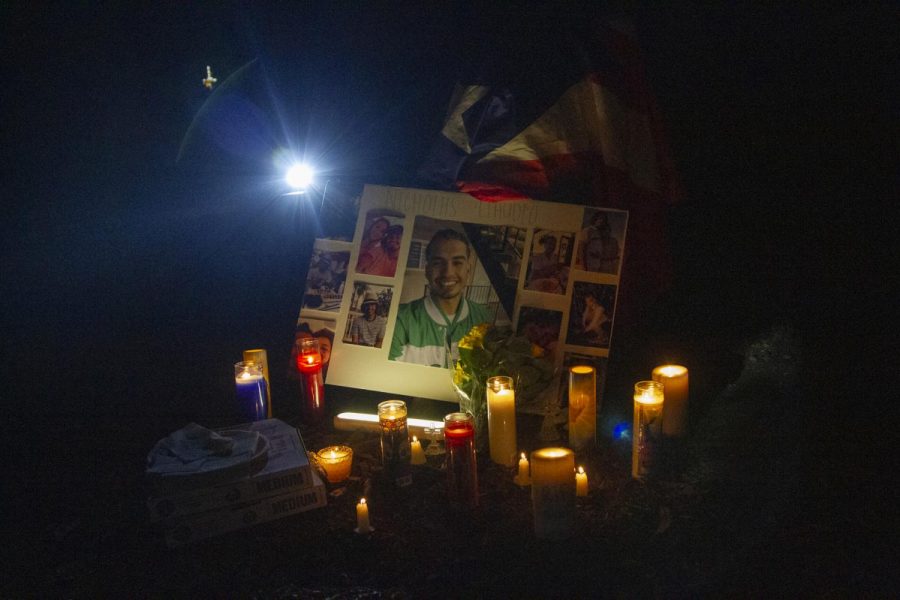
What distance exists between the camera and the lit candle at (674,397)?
7.76 ft

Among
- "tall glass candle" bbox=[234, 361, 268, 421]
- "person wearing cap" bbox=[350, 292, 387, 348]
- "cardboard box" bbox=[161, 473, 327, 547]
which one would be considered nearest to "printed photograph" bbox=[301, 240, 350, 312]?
"person wearing cap" bbox=[350, 292, 387, 348]

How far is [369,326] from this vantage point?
2.98 m

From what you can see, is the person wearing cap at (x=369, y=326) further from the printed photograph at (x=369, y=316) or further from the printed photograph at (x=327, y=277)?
the printed photograph at (x=327, y=277)

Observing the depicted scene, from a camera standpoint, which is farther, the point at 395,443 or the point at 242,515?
the point at 395,443

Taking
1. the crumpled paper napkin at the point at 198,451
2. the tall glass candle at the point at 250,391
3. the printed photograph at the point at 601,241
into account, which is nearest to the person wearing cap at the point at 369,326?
the tall glass candle at the point at 250,391

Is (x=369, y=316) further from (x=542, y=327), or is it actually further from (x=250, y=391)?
(x=542, y=327)

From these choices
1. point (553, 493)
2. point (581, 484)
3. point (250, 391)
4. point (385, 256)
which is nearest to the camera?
point (553, 493)

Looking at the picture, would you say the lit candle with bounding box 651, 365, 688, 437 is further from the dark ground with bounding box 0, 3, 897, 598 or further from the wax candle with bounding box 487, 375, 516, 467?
the wax candle with bounding box 487, 375, 516, 467

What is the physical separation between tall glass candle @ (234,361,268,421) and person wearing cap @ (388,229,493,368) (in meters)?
0.61

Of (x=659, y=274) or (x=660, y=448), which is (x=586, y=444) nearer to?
(x=660, y=448)

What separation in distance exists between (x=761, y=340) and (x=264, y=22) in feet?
9.38

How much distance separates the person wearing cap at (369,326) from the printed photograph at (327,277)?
0.13 meters

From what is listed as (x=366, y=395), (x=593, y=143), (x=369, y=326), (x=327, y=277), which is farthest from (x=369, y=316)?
(x=593, y=143)

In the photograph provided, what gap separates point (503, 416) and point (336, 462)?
65 centimetres
